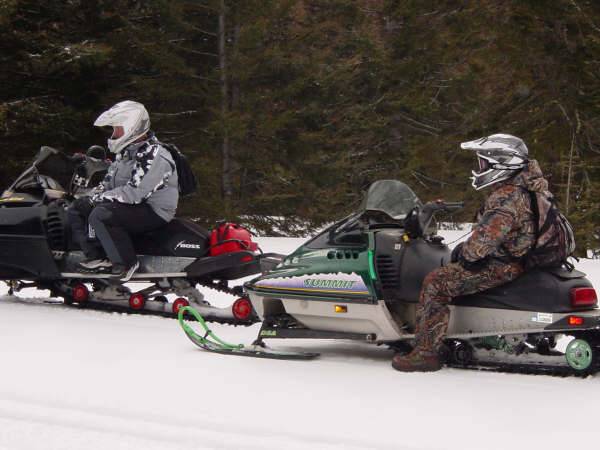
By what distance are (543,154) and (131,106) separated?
8.54 m

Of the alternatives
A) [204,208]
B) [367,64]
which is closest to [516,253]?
[204,208]

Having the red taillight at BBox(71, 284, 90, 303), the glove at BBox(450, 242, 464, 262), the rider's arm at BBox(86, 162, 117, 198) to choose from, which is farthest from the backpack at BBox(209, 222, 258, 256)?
the glove at BBox(450, 242, 464, 262)

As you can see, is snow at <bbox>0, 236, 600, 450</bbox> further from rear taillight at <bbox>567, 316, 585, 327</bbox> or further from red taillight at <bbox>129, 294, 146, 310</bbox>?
red taillight at <bbox>129, 294, 146, 310</bbox>

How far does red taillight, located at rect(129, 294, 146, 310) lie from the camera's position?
313 inches

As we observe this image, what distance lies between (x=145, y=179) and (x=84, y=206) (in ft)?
2.27

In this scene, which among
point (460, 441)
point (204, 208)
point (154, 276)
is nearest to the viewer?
point (460, 441)

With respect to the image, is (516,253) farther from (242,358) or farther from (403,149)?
(403,149)

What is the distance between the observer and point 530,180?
17.9ft

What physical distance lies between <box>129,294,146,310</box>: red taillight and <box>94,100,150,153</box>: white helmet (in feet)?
4.19

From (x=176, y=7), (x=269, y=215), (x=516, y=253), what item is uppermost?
(x=176, y=7)

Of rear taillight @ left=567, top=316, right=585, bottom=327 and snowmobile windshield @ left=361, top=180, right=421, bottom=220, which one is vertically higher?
snowmobile windshield @ left=361, top=180, right=421, bottom=220

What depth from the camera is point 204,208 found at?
1662cm

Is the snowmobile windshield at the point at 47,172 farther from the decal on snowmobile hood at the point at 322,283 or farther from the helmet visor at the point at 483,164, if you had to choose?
the helmet visor at the point at 483,164

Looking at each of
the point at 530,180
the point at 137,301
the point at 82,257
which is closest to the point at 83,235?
the point at 82,257
